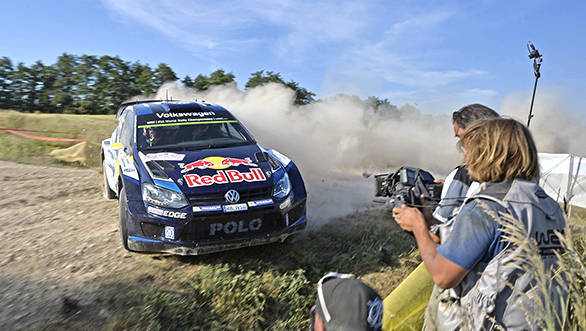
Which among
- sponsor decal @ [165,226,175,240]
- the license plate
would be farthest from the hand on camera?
sponsor decal @ [165,226,175,240]

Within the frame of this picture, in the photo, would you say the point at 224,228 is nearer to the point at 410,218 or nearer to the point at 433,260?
the point at 410,218

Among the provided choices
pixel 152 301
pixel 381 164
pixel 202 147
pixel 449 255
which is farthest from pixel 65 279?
pixel 381 164

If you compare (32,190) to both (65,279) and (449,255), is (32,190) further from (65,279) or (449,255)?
(449,255)

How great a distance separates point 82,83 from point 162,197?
24.5 m

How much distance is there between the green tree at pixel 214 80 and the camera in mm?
26719

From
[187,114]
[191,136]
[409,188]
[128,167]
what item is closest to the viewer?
[409,188]

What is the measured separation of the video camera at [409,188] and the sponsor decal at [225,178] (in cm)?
182

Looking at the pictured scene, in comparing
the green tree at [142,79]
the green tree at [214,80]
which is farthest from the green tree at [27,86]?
the green tree at [214,80]

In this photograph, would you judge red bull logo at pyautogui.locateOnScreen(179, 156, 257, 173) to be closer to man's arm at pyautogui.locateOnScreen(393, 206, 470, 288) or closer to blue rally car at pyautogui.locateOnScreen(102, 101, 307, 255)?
blue rally car at pyautogui.locateOnScreen(102, 101, 307, 255)

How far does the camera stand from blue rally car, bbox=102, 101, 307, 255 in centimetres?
405

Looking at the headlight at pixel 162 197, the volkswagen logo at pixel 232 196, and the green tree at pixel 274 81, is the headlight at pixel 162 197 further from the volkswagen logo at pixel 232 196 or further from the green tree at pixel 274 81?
the green tree at pixel 274 81

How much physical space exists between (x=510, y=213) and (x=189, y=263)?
11.7ft

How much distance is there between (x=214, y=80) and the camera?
2717 centimetres

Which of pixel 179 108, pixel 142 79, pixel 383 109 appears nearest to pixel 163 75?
pixel 142 79
